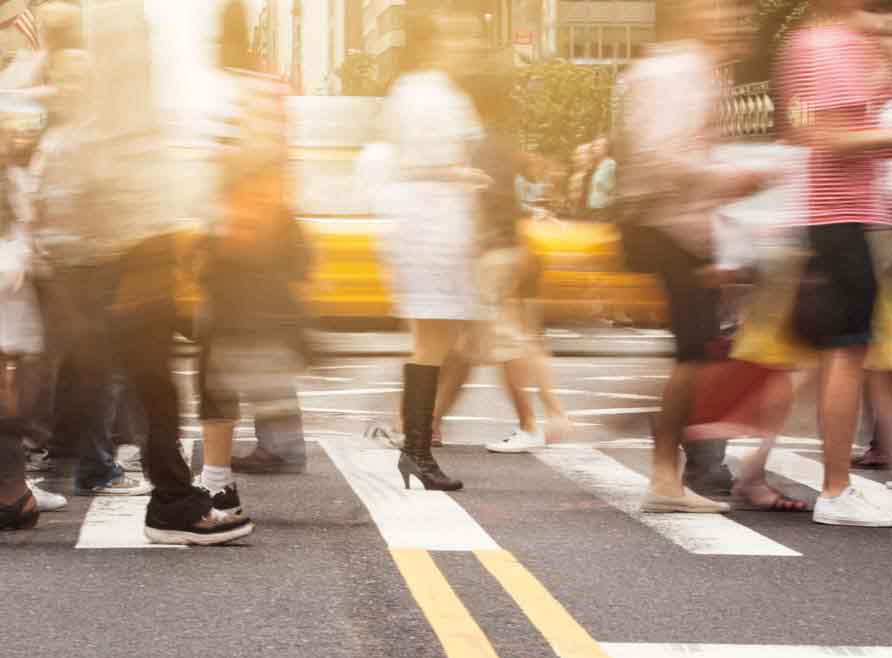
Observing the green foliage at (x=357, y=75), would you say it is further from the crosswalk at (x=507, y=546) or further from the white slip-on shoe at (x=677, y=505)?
the white slip-on shoe at (x=677, y=505)

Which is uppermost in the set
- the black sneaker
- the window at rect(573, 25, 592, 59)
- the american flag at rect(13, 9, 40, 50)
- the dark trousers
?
the window at rect(573, 25, 592, 59)

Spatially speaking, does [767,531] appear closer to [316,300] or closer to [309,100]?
[316,300]

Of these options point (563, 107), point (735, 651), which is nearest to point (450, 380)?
point (735, 651)

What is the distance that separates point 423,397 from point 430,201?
0.78 meters

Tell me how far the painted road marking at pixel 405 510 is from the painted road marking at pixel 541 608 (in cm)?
26

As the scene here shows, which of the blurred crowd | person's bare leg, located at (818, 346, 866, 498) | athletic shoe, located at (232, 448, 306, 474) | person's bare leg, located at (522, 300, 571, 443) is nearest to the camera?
the blurred crowd

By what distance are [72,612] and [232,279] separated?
110cm

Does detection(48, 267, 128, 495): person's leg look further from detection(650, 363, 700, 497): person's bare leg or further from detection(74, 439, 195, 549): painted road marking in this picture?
detection(650, 363, 700, 497): person's bare leg

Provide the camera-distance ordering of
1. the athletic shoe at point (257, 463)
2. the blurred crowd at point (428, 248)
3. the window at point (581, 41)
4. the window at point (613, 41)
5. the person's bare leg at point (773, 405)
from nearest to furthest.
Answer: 1. the blurred crowd at point (428, 248)
2. the person's bare leg at point (773, 405)
3. the athletic shoe at point (257, 463)
4. the window at point (581, 41)
5. the window at point (613, 41)

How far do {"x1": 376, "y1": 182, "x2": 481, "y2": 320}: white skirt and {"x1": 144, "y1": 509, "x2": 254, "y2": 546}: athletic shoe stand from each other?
146 centimetres

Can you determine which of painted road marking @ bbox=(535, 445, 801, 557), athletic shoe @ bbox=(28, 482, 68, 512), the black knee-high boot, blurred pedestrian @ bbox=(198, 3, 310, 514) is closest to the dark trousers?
blurred pedestrian @ bbox=(198, 3, 310, 514)

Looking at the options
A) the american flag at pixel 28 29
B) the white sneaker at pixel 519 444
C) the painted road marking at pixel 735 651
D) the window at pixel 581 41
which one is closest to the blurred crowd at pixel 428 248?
the white sneaker at pixel 519 444

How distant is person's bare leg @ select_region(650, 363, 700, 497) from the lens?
6.86 meters

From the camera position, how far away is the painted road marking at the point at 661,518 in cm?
641
